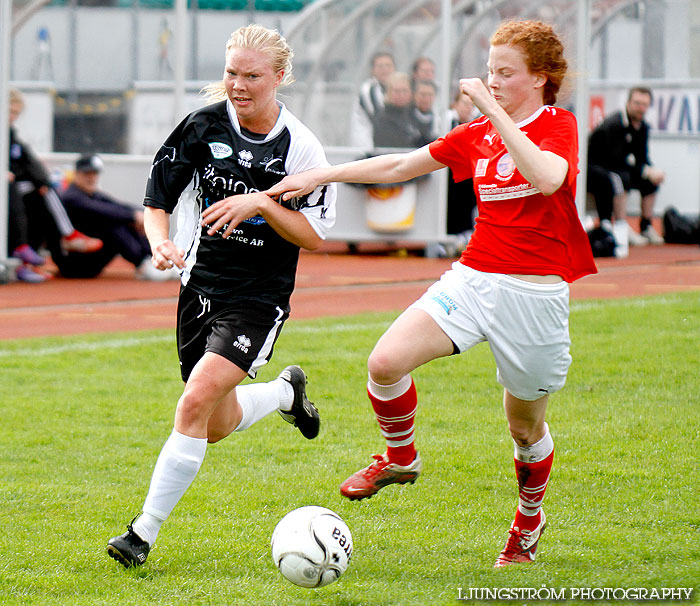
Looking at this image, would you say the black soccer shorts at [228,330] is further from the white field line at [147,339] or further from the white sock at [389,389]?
the white field line at [147,339]

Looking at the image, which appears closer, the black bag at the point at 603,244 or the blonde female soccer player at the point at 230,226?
the blonde female soccer player at the point at 230,226

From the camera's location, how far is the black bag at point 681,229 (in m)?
17.5

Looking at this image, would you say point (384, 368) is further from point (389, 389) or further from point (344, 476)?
point (344, 476)

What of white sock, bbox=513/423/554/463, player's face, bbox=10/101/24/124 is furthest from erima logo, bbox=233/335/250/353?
player's face, bbox=10/101/24/124

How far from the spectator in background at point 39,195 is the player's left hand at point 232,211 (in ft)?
29.2

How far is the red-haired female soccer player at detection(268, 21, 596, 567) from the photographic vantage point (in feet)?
A: 14.1

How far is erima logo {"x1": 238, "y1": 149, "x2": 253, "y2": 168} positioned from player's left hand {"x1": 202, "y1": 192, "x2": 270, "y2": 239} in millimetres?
263

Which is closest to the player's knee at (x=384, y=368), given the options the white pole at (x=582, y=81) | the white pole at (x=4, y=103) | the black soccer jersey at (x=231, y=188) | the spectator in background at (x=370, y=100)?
the black soccer jersey at (x=231, y=188)

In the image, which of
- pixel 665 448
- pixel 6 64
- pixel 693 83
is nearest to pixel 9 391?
pixel 665 448

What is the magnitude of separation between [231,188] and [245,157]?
134 mm

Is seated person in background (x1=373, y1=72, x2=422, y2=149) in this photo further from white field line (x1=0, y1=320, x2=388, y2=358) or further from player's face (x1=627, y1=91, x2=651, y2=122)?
white field line (x1=0, y1=320, x2=388, y2=358)

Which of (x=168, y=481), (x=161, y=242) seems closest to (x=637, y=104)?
(x=161, y=242)

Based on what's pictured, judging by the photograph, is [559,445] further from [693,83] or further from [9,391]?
[693,83]

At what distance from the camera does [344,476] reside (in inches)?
229
